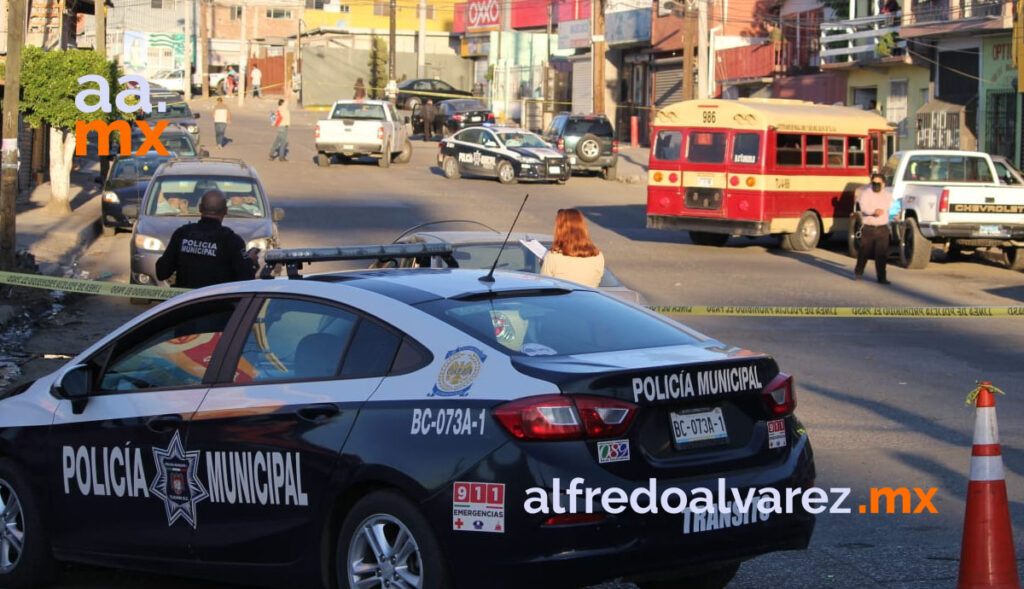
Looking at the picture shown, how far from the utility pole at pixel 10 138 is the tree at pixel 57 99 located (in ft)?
25.9

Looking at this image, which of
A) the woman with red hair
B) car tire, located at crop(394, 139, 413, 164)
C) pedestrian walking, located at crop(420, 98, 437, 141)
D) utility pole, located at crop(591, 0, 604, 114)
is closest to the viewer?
the woman with red hair

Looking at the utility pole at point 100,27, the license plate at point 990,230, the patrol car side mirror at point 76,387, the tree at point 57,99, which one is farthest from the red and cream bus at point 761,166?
the patrol car side mirror at point 76,387

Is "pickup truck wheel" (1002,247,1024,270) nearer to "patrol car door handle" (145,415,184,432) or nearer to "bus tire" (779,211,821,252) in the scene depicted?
"bus tire" (779,211,821,252)

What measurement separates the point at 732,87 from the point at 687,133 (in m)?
24.4

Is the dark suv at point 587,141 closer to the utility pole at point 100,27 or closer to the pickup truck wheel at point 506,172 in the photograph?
the pickup truck wheel at point 506,172

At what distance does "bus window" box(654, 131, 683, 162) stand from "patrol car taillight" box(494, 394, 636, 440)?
2112cm

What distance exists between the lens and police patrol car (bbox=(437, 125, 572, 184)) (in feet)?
121

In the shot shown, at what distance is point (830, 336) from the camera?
51.4ft

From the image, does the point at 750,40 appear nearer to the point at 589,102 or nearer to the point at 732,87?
the point at 732,87

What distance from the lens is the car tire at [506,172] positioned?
36938 mm

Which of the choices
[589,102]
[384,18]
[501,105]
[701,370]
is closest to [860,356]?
[701,370]

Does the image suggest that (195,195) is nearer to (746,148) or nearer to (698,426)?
(746,148)

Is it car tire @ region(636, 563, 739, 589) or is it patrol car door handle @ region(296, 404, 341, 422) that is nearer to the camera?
patrol car door handle @ region(296, 404, 341, 422)

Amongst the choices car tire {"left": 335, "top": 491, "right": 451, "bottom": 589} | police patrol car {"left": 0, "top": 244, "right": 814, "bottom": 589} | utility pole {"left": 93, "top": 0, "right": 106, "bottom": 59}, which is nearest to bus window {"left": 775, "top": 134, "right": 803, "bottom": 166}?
utility pole {"left": 93, "top": 0, "right": 106, "bottom": 59}
